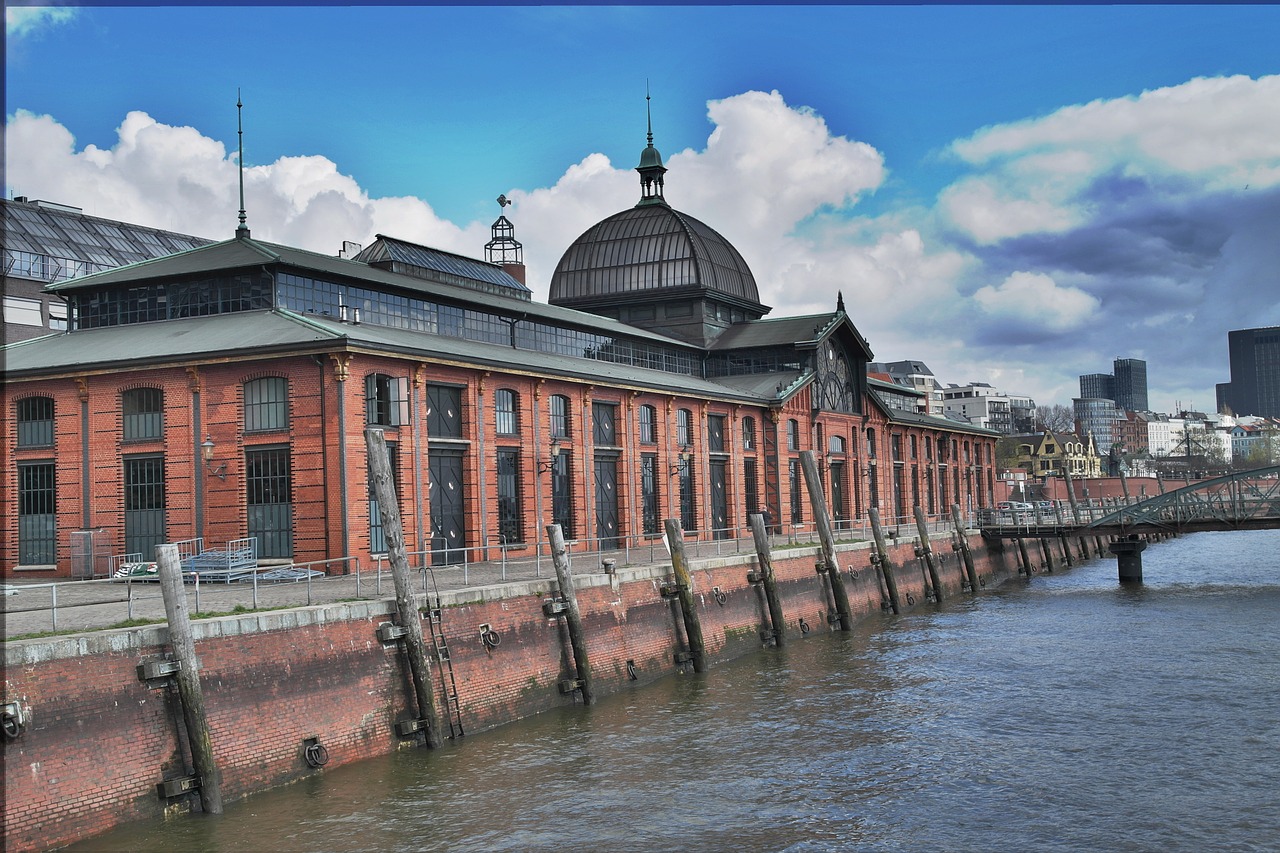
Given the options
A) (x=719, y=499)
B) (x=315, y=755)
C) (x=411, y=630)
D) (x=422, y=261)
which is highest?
(x=422, y=261)

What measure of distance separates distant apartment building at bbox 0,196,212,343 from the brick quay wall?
49393 millimetres

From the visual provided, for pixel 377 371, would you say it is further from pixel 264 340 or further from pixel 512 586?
pixel 512 586

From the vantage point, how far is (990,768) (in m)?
22.4

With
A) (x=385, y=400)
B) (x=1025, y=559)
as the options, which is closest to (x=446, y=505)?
(x=385, y=400)

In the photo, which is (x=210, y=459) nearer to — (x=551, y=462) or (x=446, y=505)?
(x=446, y=505)

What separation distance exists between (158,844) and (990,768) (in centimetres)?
1417

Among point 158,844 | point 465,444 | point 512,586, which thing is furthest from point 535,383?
point 158,844

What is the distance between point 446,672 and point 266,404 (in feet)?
42.5

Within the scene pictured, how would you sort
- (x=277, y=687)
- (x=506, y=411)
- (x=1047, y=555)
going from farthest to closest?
1. (x=1047, y=555)
2. (x=506, y=411)
3. (x=277, y=687)

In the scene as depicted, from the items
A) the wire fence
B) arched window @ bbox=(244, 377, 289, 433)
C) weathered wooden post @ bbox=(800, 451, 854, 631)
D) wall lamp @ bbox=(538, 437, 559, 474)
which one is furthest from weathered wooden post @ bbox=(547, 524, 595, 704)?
weathered wooden post @ bbox=(800, 451, 854, 631)

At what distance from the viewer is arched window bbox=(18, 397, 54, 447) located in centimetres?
3706

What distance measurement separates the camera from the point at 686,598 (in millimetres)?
32062

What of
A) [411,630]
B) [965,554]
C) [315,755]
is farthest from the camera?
[965,554]

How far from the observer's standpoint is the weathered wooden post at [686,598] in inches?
1259
